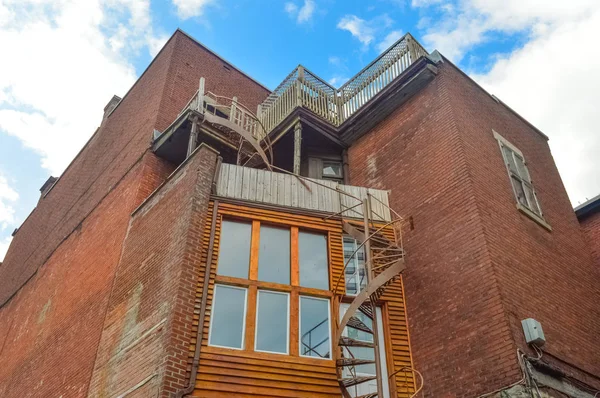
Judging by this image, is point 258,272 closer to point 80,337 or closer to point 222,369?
point 222,369

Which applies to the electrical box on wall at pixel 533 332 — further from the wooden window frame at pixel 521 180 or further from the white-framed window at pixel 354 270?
the wooden window frame at pixel 521 180

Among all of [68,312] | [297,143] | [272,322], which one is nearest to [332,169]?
[297,143]

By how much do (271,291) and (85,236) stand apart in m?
8.67

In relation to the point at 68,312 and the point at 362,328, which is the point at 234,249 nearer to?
the point at 362,328

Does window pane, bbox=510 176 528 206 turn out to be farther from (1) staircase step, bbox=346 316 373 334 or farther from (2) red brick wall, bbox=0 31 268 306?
(2) red brick wall, bbox=0 31 268 306

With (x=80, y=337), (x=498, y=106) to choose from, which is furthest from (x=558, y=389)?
(x=80, y=337)

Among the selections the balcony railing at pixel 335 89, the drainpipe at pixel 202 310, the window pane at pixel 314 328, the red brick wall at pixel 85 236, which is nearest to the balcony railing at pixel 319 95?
the balcony railing at pixel 335 89

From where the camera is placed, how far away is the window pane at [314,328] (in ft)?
31.1

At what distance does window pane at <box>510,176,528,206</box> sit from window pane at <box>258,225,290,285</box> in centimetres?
537

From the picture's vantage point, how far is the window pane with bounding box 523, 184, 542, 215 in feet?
41.0

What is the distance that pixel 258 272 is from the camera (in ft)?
33.5

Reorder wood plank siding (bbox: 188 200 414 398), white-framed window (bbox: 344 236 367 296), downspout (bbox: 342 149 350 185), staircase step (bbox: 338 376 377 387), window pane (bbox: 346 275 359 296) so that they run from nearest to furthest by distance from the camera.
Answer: wood plank siding (bbox: 188 200 414 398) → staircase step (bbox: 338 376 377 387) → window pane (bbox: 346 275 359 296) → white-framed window (bbox: 344 236 367 296) → downspout (bbox: 342 149 350 185)

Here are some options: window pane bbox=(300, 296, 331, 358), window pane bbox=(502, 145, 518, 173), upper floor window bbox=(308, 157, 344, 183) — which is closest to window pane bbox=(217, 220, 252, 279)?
window pane bbox=(300, 296, 331, 358)

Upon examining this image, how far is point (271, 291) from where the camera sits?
9992 millimetres
